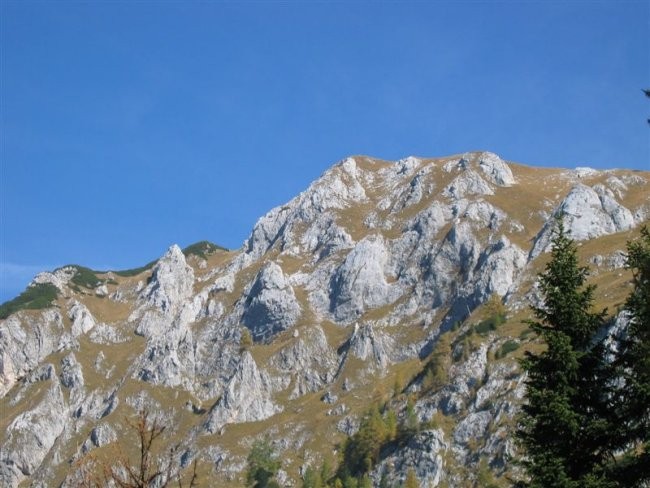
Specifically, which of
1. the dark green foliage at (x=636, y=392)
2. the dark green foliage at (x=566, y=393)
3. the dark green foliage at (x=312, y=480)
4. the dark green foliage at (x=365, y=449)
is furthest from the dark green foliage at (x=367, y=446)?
the dark green foliage at (x=636, y=392)

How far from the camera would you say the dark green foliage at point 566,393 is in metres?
24.1

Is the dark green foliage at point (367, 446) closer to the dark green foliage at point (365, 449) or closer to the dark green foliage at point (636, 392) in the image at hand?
the dark green foliage at point (365, 449)

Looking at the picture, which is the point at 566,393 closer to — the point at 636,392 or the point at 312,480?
the point at 636,392

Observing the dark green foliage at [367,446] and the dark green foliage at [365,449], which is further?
the dark green foliage at [365,449]

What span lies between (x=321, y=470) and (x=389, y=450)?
67.1 feet

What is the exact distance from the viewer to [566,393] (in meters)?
25.0

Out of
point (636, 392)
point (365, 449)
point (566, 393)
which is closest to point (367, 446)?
point (365, 449)

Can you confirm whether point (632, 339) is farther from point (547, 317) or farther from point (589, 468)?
point (589, 468)

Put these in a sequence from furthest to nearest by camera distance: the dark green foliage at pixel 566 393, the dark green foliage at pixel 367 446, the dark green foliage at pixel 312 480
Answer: the dark green foliage at pixel 367 446 < the dark green foliage at pixel 312 480 < the dark green foliage at pixel 566 393

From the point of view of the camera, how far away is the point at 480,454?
169 metres

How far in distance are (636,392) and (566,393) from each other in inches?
91.0

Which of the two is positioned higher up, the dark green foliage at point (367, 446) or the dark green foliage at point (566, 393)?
the dark green foliage at point (367, 446)

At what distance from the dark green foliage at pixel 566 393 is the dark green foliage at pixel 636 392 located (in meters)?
0.69

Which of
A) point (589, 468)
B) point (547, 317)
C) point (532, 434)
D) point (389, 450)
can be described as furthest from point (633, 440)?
point (389, 450)
